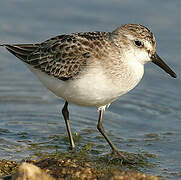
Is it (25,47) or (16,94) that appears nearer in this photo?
(25,47)

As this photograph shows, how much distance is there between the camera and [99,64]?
26.6 ft

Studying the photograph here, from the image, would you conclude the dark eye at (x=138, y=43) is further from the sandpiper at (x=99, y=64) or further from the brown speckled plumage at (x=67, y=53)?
the brown speckled plumage at (x=67, y=53)

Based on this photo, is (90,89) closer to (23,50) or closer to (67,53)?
(67,53)

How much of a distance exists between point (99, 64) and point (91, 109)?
3018 mm

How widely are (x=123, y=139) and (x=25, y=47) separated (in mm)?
2571

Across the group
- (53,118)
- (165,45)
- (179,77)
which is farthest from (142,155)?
(165,45)

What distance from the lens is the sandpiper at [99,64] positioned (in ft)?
26.6

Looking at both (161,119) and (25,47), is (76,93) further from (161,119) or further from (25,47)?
(161,119)

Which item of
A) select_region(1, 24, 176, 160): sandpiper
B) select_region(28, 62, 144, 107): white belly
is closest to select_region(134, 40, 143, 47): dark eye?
select_region(1, 24, 176, 160): sandpiper

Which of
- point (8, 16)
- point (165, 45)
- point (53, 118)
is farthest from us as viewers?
point (8, 16)

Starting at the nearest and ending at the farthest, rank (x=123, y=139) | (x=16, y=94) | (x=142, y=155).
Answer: (x=142, y=155), (x=123, y=139), (x=16, y=94)

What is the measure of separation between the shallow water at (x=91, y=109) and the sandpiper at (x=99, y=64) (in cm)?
114

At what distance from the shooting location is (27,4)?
14.1 metres

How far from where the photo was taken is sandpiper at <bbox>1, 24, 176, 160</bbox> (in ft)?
26.6
